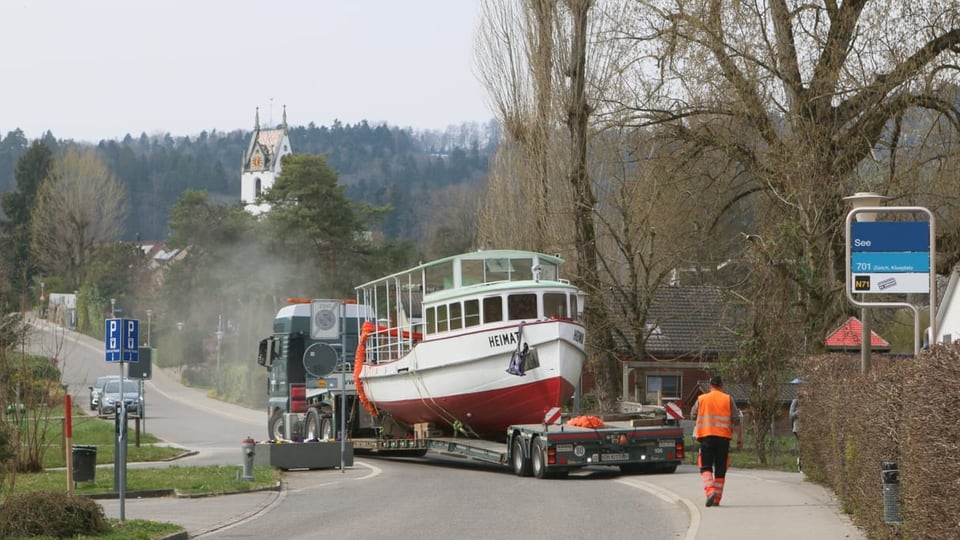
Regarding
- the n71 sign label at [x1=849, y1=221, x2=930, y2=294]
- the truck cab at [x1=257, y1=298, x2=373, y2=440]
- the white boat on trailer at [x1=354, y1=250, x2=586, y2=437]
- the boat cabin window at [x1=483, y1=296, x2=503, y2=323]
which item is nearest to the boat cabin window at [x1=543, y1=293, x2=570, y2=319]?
the white boat on trailer at [x1=354, y1=250, x2=586, y2=437]

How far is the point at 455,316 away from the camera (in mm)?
29672

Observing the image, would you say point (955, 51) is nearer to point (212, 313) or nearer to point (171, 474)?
point (171, 474)

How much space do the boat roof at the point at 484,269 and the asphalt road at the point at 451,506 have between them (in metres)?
3.93

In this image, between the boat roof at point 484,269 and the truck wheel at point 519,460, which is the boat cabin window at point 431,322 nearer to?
the boat roof at point 484,269

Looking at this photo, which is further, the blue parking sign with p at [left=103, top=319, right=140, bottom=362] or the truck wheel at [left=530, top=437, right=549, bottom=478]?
the truck wheel at [left=530, top=437, right=549, bottom=478]

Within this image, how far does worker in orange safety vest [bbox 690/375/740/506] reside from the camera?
1839 centimetres

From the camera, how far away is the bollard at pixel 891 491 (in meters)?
11.6

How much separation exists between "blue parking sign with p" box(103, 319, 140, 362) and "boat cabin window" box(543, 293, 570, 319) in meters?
11.3

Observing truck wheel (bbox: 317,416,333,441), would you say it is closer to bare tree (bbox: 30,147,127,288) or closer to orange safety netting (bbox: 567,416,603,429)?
orange safety netting (bbox: 567,416,603,429)

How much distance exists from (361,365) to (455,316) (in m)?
5.27

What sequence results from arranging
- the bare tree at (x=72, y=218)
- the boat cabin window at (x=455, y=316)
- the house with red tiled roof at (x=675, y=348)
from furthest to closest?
the bare tree at (x=72, y=218), the house with red tiled roof at (x=675, y=348), the boat cabin window at (x=455, y=316)

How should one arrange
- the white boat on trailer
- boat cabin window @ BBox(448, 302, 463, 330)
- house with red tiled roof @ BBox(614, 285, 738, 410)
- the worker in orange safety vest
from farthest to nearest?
house with red tiled roof @ BBox(614, 285, 738, 410), boat cabin window @ BBox(448, 302, 463, 330), the white boat on trailer, the worker in orange safety vest

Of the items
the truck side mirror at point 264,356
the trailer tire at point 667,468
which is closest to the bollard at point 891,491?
the trailer tire at point 667,468

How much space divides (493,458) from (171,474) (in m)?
6.06
